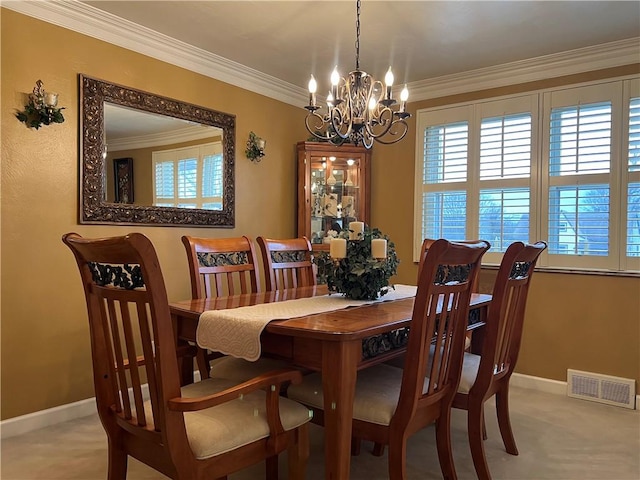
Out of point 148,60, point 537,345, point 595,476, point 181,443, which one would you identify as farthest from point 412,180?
point 181,443

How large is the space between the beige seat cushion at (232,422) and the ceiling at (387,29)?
2228 millimetres

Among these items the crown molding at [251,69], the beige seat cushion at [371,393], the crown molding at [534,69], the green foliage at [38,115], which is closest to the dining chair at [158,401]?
the beige seat cushion at [371,393]

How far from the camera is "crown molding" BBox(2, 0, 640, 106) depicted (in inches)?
108

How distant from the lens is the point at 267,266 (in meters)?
2.81

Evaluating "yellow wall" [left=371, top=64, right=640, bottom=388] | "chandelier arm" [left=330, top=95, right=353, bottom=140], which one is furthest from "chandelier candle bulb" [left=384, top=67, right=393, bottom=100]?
"yellow wall" [left=371, top=64, right=640, bottom=388]

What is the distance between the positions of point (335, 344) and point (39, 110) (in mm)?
2180

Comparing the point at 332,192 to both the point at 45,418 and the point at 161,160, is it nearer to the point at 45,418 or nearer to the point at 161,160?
the point at 161,160

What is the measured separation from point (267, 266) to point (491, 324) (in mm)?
1346

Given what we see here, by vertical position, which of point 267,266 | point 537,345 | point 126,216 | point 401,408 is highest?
point 126,216

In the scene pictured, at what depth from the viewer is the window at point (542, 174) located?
3.23 metres

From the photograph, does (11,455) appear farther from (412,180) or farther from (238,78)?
(412,180)

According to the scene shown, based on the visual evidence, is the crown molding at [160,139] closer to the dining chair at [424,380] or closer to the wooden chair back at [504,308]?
the dining chair at [424,380]

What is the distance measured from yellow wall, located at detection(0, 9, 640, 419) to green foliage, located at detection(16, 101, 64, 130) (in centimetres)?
4

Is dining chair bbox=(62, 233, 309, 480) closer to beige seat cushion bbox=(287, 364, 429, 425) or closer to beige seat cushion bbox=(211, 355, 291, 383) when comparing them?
beige seat cushion bbox=(287, 364, 429, 425)
